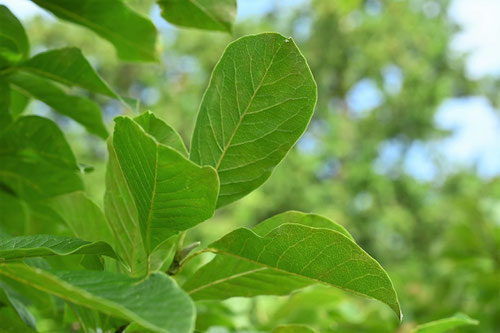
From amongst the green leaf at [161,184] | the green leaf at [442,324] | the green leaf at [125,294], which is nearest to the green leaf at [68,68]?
the green leaf at [161,184]

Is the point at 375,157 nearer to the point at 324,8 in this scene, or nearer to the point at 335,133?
the point at 335,133

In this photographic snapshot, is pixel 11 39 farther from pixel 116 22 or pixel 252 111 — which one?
pixel 252 111

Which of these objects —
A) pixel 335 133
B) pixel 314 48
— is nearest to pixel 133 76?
pixel 314 48

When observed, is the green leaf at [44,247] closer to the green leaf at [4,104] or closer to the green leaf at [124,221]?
the green leaf at [124,221]

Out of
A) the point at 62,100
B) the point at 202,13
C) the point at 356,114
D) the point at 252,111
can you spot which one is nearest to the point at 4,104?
the point at 62,100

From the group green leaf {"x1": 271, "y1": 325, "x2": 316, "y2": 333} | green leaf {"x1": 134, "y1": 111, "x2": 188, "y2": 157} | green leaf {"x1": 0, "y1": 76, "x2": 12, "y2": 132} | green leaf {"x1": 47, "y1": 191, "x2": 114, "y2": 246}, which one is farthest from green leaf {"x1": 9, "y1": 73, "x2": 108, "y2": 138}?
green leaf {"x1": 271, "y1": 325, "x2": 316, "y2": 333}

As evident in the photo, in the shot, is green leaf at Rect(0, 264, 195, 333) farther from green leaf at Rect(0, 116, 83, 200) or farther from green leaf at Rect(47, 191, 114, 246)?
green leaf at Rect(0, 116, 83, 200)
